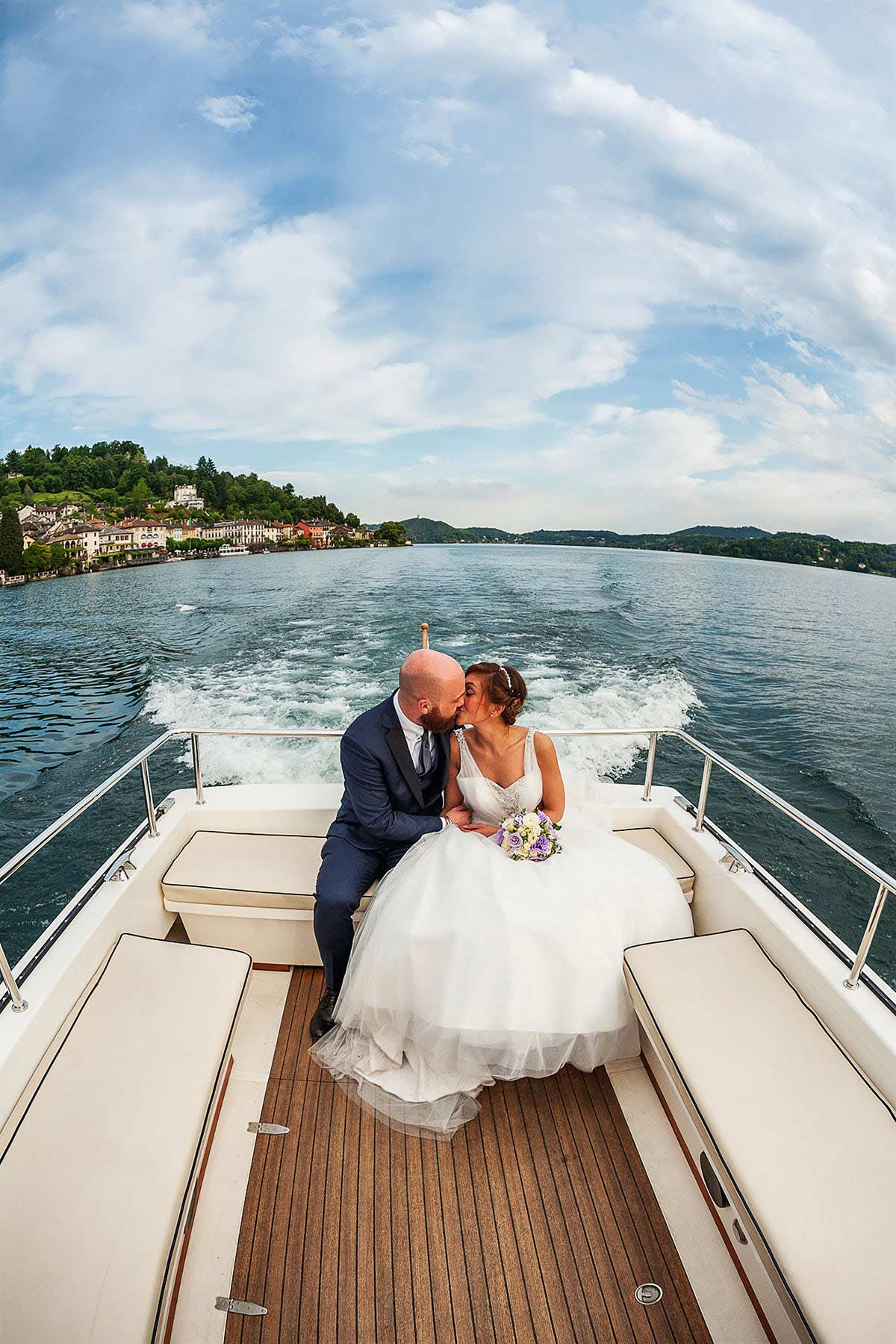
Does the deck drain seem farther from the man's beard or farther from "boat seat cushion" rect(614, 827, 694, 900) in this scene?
the man's beard

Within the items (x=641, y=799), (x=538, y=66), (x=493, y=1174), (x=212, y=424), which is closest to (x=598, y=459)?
(x=538, y=66)

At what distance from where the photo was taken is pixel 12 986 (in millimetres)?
1692

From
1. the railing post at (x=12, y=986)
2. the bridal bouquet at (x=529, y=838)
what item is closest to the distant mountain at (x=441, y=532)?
the bridal bouquet at (x=529, y=838)

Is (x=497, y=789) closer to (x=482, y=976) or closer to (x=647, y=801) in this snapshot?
(x=482, y=976)

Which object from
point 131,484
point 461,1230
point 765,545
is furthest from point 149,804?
point 131,484

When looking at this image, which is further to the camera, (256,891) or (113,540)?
(113,540)

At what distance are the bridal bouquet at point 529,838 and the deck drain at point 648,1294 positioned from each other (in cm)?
108

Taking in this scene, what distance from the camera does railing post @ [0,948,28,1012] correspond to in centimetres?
163

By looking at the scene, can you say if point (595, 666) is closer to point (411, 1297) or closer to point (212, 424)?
point (411, 1297)

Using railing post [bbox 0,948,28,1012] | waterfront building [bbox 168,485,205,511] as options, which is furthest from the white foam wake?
waterfront building [bbox 168,485,205,511]

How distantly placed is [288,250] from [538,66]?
10779 millimetres

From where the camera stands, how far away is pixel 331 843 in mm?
2441

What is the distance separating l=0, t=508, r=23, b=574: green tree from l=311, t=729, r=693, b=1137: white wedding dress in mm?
43674

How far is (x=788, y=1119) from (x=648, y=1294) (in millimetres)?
581
